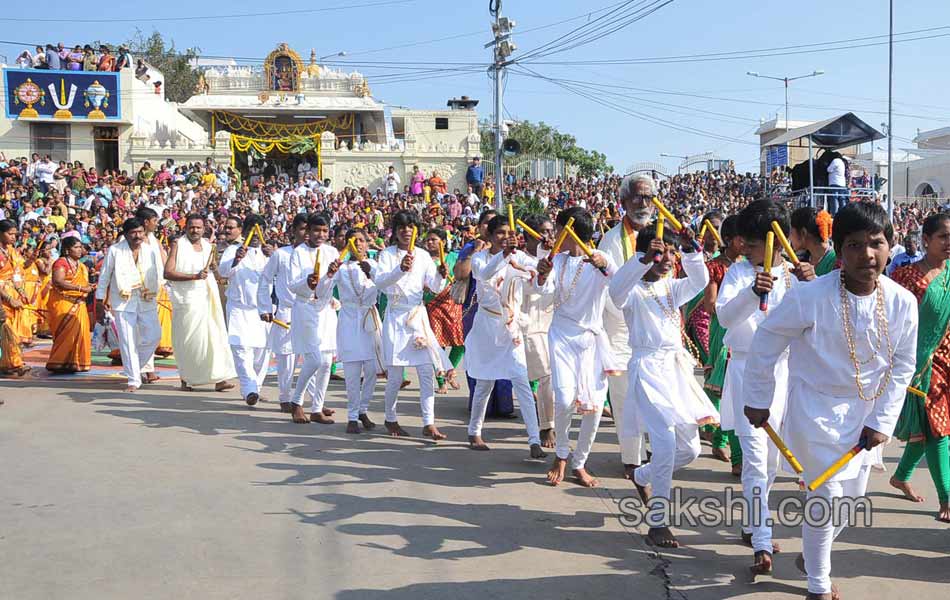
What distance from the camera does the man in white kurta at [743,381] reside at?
4605 millimetres

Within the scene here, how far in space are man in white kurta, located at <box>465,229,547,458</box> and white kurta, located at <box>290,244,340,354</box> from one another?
5.56 feet

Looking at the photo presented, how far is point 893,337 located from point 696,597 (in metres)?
1.51

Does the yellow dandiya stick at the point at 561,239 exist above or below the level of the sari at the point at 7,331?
above

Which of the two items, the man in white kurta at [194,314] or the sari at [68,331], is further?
the sari at [68,331]

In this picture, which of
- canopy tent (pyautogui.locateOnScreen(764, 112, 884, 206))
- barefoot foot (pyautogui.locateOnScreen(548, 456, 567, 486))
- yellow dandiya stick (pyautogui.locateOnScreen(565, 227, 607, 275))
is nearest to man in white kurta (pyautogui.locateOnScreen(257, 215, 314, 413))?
barefoot foot (pyautogui.locateOnScreen(548, 456, 567, 486))

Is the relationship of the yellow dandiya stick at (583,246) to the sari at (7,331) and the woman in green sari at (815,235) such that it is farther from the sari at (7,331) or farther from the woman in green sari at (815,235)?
the sari at (7,331)

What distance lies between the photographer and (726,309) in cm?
475

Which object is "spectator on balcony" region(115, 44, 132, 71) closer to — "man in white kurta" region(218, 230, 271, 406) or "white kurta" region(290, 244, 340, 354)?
"man in white kurta" region(218, 230, 271, 406)

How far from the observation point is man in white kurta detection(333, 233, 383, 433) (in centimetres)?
822

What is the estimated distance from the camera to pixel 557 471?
6383 millimetres

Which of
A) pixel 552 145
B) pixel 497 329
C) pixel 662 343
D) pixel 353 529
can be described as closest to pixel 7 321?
pixel 497 329

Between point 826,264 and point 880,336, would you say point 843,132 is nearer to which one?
point 826,264

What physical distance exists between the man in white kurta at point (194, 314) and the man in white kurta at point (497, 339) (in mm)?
4299
